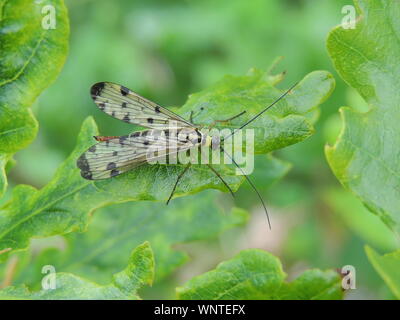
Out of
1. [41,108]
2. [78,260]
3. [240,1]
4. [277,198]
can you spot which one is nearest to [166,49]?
[240,1]

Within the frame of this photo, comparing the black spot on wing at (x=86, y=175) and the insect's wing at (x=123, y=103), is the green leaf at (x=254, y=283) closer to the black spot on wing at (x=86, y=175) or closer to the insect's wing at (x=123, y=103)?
the black spot on wing at (x=86, y=175)

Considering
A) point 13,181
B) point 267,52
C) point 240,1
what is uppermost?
point 240,1

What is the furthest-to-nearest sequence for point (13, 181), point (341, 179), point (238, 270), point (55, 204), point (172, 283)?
1. point (13, 181)
2. point (172, 283)
3. point (55, 204)
4. point (238, 270)
5. point (341, 179)

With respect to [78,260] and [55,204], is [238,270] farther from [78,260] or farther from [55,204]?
[78,260]

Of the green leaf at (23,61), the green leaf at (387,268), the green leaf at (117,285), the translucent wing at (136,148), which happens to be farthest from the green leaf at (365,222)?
the green leaf at (23,61)

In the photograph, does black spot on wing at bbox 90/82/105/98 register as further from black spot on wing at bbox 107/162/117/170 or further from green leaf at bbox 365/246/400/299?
green leaf at bbox 365/246/400/299

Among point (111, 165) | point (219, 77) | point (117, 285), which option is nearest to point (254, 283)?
point (117, 285)

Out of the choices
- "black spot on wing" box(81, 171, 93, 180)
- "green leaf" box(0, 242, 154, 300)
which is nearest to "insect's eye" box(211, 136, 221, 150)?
"black spot on wing" box(81, 171, 93, 180)
